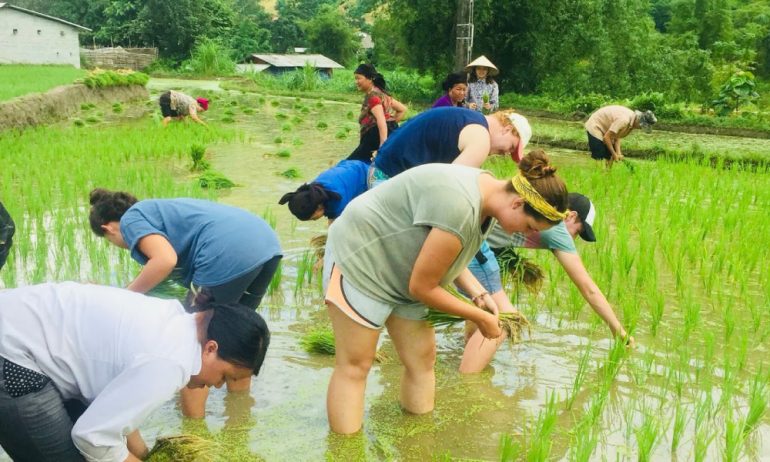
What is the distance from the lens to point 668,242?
5.17 metres

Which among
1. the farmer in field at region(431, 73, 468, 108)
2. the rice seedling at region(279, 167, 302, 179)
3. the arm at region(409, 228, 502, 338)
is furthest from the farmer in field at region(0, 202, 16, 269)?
the rice seedling at region(279, 167, 302, 179)

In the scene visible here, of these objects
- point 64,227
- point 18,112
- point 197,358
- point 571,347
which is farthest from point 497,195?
point 18,112

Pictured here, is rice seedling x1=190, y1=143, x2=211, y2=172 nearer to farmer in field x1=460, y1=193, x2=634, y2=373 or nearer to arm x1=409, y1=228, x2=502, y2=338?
farmer in field x1=460, y1=193, x2=634, y2=373

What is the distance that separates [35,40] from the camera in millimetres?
31766

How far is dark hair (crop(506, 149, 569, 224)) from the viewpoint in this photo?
2.30 m

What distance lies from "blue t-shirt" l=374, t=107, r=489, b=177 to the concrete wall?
3074cm

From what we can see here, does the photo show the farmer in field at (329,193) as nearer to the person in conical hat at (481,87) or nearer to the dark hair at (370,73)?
the dark hair at (370,73)

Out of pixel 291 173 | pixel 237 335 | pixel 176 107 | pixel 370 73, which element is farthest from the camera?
pixel 176 107

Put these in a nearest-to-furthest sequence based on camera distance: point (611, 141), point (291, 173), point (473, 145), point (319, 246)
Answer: point (473, 145)
point (319, 246)
point (291, 173)
point (611, 141)

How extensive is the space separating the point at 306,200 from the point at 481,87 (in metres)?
6.14

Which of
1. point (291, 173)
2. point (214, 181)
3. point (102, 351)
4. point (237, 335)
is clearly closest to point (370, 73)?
point (214, 181)

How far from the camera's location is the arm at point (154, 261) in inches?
107

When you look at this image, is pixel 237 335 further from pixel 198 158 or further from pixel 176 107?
pixel 176 107

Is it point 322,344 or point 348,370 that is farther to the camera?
point 322,344
